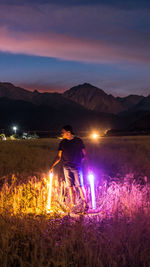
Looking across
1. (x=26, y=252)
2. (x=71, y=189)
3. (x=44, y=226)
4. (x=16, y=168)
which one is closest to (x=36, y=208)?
(x=71, y=189)

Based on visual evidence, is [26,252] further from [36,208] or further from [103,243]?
[36,208]

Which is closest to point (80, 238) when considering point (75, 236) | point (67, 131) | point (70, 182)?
point (75, 236)

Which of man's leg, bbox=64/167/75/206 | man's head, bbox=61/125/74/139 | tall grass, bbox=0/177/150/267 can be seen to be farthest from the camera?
man's leg, bbox=64/167/75/206

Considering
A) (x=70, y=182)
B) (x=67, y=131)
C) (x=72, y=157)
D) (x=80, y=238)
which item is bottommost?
(x=80, y=238)

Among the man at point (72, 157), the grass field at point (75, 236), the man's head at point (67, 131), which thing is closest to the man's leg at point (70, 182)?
the man at point (72, 157)

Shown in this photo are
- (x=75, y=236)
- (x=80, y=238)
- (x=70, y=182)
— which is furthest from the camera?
(x=70, y=182)

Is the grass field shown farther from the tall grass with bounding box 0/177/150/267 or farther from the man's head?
the man's head

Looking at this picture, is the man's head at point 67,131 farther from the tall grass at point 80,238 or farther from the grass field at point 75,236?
the tall grass at point 80,238

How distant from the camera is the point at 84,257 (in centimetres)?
459

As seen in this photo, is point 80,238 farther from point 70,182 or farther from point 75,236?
point 70,182

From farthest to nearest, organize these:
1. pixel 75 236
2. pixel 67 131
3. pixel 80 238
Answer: pixel 67 131 < pixel 75 236 < pixel 80 238

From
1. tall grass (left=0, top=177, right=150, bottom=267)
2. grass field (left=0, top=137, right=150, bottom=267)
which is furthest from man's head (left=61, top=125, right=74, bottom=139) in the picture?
tall grass (left=0, top=177, right=150, bottom=267)

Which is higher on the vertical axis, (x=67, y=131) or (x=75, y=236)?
(x=67, y=131)

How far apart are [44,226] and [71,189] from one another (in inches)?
84.1
